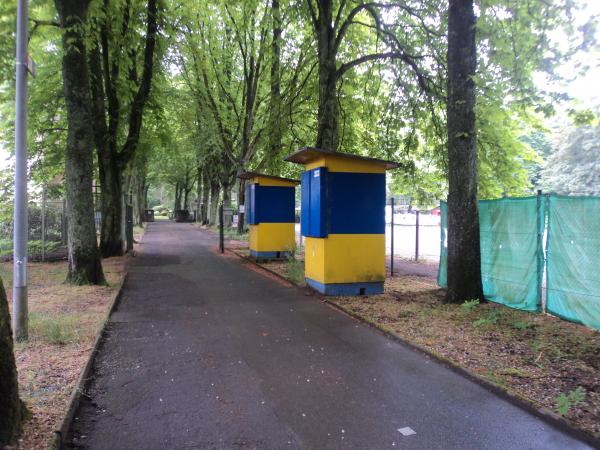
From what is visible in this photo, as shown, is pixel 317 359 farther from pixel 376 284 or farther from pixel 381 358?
pixel 376 284

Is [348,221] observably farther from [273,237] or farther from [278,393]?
[273,237]

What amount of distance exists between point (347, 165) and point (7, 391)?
742cm

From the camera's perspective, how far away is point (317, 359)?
18.6 feet

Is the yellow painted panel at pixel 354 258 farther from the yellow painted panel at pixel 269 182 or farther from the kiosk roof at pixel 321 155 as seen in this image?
the yellow painted panel at pixel 269 182

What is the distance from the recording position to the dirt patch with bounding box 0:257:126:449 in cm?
383

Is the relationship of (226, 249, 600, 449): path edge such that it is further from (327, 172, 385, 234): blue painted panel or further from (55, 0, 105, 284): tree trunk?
(55, 0, 105, 284): tree trunk

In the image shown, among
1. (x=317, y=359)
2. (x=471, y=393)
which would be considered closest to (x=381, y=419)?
(x=471, y=393)

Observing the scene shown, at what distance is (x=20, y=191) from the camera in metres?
6.00

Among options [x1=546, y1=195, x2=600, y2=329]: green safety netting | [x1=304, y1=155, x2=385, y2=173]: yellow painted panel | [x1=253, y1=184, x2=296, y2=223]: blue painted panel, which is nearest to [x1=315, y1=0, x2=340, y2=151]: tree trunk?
[x1=304, y1=155, x2=385, y2=173]: yellow painted panel

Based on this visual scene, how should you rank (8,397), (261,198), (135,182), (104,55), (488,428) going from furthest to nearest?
(135,182) → (261,198) → (104,55) → (488,428) → (8,397)

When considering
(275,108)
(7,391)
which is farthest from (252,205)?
(7,391)

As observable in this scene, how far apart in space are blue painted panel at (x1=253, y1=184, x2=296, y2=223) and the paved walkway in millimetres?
7750

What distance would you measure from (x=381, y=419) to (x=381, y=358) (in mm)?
1678

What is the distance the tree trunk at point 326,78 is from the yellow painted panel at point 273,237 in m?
4.06
